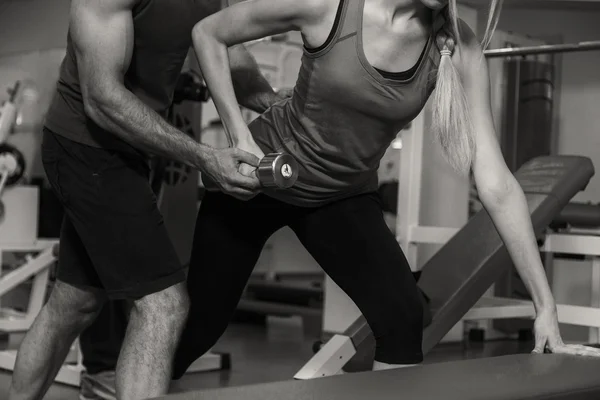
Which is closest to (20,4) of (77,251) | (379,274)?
(77,251)

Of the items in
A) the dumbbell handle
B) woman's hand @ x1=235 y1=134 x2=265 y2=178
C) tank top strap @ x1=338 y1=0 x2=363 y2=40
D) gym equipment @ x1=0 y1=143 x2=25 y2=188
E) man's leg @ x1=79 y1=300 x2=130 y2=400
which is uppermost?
tank top strap @ x1=338 y1=0 x2=363 y2=40

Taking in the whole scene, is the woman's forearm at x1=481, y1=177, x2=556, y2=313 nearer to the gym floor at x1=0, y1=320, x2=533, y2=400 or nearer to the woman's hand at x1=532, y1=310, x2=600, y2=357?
the woman's hand at x1=532, y1=310, x2=600, y2=357

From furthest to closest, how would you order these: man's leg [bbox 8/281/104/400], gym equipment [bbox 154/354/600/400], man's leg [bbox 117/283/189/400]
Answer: man's leg [bbox 8/281/104/400], man's leg [bbox 117/283/189/400], gym equipment [bbox 154/354/600/400]

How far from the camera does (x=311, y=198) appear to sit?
72.7 inches

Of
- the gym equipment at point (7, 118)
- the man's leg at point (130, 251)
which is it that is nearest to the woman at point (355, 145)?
the man's leg at point (130, 251)

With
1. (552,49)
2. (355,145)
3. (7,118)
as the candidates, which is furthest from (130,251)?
(7,118)

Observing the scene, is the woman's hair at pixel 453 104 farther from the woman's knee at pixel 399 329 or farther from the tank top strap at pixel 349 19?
the woman's knee at pixel 399 329

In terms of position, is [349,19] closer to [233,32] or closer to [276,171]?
[233,32]

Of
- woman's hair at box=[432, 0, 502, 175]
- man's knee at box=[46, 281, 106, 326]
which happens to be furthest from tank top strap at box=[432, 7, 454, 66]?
man's knee at box=[46, 281, 106, 326]

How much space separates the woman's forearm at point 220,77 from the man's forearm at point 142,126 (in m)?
0.09

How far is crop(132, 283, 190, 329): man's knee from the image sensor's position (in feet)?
5.94

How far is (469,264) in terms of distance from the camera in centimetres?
322

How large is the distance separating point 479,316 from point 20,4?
426 centimetres

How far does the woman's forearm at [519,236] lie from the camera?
1.81 m
